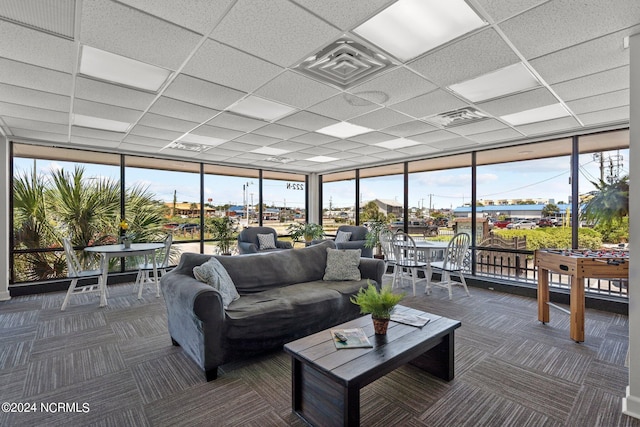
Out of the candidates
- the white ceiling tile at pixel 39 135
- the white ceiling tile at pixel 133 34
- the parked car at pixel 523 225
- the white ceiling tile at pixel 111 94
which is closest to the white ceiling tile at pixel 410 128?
the parked car at pixel 523 225

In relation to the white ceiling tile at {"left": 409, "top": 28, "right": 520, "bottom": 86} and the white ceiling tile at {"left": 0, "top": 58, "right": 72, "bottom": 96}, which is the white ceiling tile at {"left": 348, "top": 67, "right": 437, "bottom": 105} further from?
the white ceiling tile at {"left": 0, "top": 58, "right": 72, "bottom": 96}

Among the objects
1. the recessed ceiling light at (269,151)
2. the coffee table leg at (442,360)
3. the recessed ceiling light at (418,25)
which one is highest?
the recessed ceiling light at (418,25)

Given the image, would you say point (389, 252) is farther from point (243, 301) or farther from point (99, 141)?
point (99, 141)

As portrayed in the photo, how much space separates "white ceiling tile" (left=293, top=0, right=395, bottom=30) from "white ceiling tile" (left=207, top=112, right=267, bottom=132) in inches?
84.3

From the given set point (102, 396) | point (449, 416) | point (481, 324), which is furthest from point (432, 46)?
point (102, 396)

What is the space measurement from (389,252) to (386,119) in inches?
95.1

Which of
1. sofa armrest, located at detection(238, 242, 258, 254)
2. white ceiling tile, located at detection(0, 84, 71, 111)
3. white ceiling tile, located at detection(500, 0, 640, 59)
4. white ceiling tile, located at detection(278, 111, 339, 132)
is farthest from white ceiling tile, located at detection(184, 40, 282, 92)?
sofa armrest, located at detection(238, 242, 258, 254)

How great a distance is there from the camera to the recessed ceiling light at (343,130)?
14.1ft

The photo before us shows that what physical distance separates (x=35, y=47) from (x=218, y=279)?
217 centimetres

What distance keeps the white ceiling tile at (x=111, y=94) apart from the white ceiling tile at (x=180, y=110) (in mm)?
110

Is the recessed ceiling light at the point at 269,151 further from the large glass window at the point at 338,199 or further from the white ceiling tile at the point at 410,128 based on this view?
the large glass window at the point at 338,199

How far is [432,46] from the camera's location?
227cm

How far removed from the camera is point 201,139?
5.04 meters

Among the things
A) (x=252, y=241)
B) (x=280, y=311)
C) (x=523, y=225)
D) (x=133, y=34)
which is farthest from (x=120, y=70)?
(x=523, y=225)
